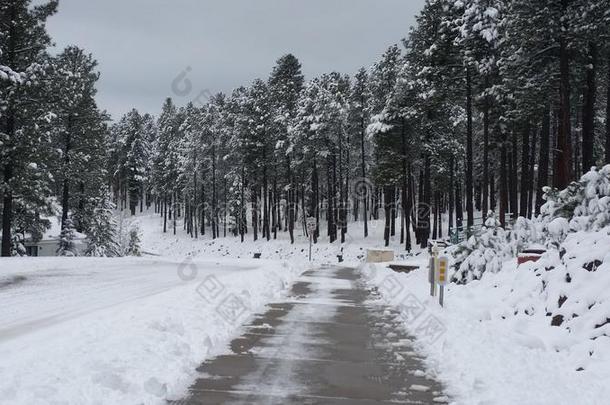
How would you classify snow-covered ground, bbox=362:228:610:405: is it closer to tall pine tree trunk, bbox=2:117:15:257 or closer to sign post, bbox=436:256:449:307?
sign post, bbox=436:256:449:307

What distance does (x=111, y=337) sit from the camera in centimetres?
774

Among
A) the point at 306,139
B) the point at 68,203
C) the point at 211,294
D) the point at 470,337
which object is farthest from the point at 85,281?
the point at 306,139

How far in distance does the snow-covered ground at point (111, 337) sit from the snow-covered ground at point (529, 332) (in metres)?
3.56

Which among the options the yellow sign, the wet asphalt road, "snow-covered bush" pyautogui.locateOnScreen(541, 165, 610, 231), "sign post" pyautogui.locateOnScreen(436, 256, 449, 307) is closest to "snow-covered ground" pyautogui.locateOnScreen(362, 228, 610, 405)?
"sign post" pyautogui.locateOnScreen(436, 256, 449, 307)

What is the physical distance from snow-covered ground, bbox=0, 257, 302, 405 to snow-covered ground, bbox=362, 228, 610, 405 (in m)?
3.56

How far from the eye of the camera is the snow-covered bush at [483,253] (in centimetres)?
1446

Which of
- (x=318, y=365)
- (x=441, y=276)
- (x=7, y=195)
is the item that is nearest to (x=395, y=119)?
(x=7, y=195)

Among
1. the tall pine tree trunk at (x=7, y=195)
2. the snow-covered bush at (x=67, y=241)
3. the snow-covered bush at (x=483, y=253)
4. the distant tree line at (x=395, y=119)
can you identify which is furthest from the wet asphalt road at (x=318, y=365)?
the snow-covered bush at (x=67, y=241)

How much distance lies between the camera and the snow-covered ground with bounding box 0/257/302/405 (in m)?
5.67

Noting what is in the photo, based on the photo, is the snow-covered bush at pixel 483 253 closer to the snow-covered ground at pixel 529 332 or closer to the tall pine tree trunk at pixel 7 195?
the snow-covered ground at pixel 529 332

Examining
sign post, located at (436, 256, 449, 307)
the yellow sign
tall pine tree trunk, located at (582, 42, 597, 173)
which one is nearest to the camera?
sign post, located at (436, 256, 449, 307)

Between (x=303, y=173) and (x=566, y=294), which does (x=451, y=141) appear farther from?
(x=566, y=294)

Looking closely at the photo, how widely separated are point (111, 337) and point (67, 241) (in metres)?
32.8

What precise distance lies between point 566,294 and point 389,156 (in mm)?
32994
